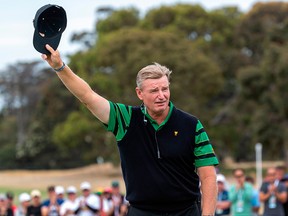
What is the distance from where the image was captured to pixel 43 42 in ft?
17.1

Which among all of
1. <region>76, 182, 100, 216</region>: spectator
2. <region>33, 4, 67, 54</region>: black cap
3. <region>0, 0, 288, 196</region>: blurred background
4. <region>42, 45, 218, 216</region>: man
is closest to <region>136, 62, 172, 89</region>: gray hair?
<region>42, 45, 218, 216</region>: man

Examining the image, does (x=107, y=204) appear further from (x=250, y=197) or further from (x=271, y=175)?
(x=271, y=175)

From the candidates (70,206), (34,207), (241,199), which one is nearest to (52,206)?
(34,207)

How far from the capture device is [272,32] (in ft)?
194

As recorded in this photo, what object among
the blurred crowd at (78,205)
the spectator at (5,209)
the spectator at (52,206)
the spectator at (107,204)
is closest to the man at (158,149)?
the blurred crowd at (78,205)

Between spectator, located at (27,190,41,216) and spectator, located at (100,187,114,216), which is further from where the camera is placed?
spectator, located at (27,190,41,216)

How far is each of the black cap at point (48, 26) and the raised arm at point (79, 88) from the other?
6 centimetres

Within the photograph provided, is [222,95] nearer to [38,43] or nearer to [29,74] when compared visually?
[29,74]

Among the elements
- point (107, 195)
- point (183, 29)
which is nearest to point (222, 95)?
point (183, 29)

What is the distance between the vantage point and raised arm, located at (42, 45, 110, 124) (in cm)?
529

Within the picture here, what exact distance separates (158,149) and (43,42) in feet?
3.77

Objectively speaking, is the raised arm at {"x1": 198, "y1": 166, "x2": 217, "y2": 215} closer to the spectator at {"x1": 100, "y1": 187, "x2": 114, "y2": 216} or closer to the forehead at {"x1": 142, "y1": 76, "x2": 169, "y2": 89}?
the forehead at {"x1": 142, "y1": 76, "x2": 169, "y2": 89}

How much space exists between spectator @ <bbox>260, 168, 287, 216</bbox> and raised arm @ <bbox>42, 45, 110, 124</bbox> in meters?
10.2

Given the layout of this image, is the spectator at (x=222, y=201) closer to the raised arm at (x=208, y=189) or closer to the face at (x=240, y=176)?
the face at (x=240, y=176)
